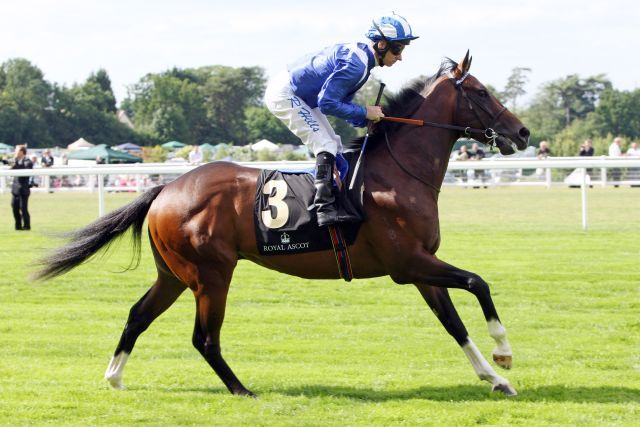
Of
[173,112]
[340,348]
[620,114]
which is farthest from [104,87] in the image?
[340,348]

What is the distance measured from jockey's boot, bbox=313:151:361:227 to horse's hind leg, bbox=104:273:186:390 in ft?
3.71

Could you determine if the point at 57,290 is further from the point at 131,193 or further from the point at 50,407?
the point at 131,193

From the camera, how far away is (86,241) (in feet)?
21.8

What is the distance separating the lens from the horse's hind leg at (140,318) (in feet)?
20.3

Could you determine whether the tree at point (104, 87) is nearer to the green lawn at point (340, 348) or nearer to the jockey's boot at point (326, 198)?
the green lawn at point (340, 348)

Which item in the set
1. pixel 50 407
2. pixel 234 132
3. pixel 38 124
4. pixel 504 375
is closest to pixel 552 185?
pixel 504 375

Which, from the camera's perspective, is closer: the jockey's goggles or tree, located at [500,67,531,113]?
the jockey's goggles

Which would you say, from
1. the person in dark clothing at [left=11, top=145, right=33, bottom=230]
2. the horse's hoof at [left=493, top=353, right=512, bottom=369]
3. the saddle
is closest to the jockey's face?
the saddle

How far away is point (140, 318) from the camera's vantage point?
20.8 ft

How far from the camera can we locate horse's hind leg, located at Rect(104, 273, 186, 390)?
620 cm

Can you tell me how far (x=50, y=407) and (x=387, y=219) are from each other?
224cm

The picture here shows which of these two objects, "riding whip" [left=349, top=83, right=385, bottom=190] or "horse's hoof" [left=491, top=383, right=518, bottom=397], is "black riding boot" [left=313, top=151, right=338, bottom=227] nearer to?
"riding whip" [left=349, top=83, right=385, bottom=190]

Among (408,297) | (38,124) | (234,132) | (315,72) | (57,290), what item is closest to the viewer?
(315,72)

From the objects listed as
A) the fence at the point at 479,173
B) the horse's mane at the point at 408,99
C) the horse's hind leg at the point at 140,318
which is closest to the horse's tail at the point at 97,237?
the horse's hind leg at the point at 140,318
